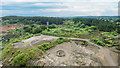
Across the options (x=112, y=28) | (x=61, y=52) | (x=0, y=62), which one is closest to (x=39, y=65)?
(x=61, y=52)

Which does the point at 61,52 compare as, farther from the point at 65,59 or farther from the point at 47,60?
the point at 47,60

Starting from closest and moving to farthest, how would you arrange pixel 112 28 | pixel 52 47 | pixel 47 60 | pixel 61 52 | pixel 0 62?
pixel 47 60
pixel 0 62
pixel 61 52
pixel 52 47
pixel 112 28

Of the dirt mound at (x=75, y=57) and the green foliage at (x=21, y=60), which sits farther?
the dirt mound at (x=75, y=57)

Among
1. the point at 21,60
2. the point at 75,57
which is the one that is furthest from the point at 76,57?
the point at 21,60

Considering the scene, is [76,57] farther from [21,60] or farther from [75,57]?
[21,60]

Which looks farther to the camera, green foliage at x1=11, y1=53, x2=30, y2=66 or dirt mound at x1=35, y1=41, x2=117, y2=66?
dirt mound at x1=35, y1=41, x2=117, y2=66

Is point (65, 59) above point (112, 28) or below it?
below

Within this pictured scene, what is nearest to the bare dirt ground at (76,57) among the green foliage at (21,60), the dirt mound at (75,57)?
the dirt mound at (75,57)

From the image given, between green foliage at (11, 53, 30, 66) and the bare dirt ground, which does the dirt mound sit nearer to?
the bare dirt ground

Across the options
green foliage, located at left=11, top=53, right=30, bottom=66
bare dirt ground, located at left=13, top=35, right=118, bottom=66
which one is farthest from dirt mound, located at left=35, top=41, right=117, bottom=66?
green foliage, located at left=11, top=53, right=30, bottom=66

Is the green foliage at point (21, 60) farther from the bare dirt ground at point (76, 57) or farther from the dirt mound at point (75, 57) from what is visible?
the dirt mound at point (75, 57)

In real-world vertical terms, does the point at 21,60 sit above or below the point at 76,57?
above
